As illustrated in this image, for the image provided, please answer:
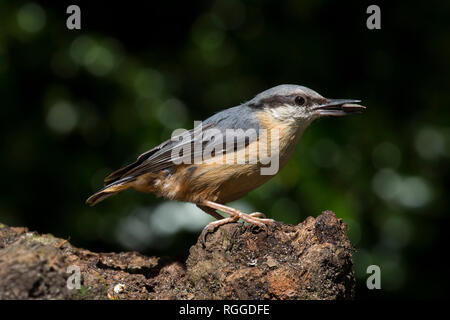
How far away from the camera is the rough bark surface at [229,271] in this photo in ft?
8.18

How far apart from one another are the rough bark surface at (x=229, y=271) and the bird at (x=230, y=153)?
69 cm

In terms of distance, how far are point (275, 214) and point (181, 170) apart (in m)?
0.87

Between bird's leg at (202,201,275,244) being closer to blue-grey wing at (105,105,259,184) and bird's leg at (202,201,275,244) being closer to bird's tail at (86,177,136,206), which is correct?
blue-grey wing at (105,105,259,184)

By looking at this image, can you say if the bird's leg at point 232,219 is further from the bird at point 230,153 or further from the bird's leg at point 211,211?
the bird's leg at point 211,211

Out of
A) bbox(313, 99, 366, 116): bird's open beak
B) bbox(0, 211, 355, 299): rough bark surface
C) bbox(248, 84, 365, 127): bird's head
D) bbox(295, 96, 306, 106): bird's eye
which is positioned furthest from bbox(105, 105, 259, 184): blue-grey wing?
bbox(0, 211, 355, 299): rough bark surface

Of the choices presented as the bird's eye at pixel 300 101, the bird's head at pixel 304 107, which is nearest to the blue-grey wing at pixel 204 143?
the bird's head at pixel 304 107

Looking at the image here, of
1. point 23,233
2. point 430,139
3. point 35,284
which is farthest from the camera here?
point 430,139

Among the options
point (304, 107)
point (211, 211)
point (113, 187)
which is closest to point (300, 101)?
point (304, 107)

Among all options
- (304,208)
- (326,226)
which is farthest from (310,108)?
(326,226)

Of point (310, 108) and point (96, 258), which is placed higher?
point (310, 108)

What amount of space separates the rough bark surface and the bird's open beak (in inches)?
46.4

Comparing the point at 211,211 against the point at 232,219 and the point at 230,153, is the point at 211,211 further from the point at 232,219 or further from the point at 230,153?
the point at 232,219
